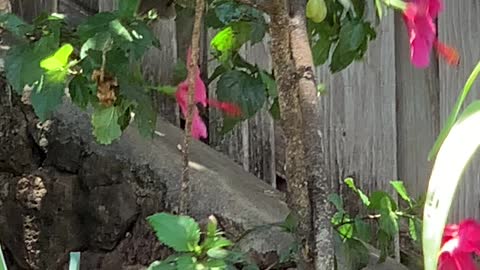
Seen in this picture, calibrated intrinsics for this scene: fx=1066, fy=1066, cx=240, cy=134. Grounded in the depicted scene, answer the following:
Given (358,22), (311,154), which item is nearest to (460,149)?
(311,154)

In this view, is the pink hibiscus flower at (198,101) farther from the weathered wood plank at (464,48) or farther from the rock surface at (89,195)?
the weathered wood plank at (464,48)

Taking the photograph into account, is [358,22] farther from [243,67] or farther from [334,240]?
[334,240]

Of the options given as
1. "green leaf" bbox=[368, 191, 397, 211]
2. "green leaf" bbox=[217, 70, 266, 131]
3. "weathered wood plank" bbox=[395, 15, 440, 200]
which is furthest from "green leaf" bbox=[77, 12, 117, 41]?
"weathered wood plank" bbox=[395, 15, 440, 200]

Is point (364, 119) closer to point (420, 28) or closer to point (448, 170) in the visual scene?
point (420, 28)

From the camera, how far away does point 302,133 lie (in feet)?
3.65

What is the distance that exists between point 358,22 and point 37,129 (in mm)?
599

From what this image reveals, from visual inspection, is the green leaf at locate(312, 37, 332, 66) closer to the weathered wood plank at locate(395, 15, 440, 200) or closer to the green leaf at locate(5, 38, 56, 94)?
the green leaf at locate(5, 38, 56, 94)

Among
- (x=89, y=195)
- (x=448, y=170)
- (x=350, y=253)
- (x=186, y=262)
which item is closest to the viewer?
(x=448, y=170)

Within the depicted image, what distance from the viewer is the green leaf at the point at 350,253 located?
3.98ft

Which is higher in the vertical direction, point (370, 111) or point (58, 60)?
point (58, 60)

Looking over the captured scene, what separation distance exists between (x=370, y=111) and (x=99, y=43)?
0.81m

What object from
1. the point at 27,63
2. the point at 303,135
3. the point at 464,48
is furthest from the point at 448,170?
the point at 464,48

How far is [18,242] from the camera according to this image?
1685 mm

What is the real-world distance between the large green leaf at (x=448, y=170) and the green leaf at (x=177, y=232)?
312 millimetres
